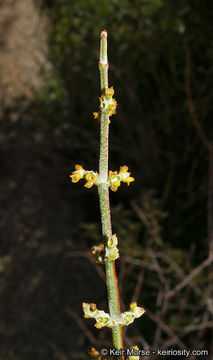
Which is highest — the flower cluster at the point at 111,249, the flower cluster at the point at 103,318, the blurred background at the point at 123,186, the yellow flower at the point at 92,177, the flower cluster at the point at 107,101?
the blurred background at the point at 123,186

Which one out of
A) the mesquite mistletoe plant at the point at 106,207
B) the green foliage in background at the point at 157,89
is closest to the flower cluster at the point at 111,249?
the mesquite mistletoe plant at the point at 106,207

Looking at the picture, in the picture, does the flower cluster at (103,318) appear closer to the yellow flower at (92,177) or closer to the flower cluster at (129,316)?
the flower cluster at (129,316)

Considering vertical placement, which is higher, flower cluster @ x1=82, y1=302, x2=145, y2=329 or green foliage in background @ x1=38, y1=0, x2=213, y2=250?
green foliage in background @ x1=38, y1=0, x2=213, y2=250

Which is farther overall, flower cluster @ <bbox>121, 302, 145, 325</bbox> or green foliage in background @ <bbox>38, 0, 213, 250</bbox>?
green foliage in background @ <bbox>38, 0, 213, 250</bbox>

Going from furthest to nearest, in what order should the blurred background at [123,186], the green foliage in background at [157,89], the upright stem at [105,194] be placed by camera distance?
1. the green foliage in background at [157,89]
2. the blurred background at [123,186]
3. the upright stem at [105,194]

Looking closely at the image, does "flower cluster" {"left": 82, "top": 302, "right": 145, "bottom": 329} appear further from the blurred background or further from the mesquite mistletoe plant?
the blurred background

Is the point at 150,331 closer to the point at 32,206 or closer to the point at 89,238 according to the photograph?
the point at 89,238

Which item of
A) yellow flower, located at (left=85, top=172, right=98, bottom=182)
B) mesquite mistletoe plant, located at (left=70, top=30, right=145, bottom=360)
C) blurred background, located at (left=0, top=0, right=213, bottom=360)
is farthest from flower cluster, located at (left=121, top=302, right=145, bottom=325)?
blurred background, located at (left=0, top=0, right=213, bottom=360)

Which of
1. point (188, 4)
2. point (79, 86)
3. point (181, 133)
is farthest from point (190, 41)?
point (79, 86)
